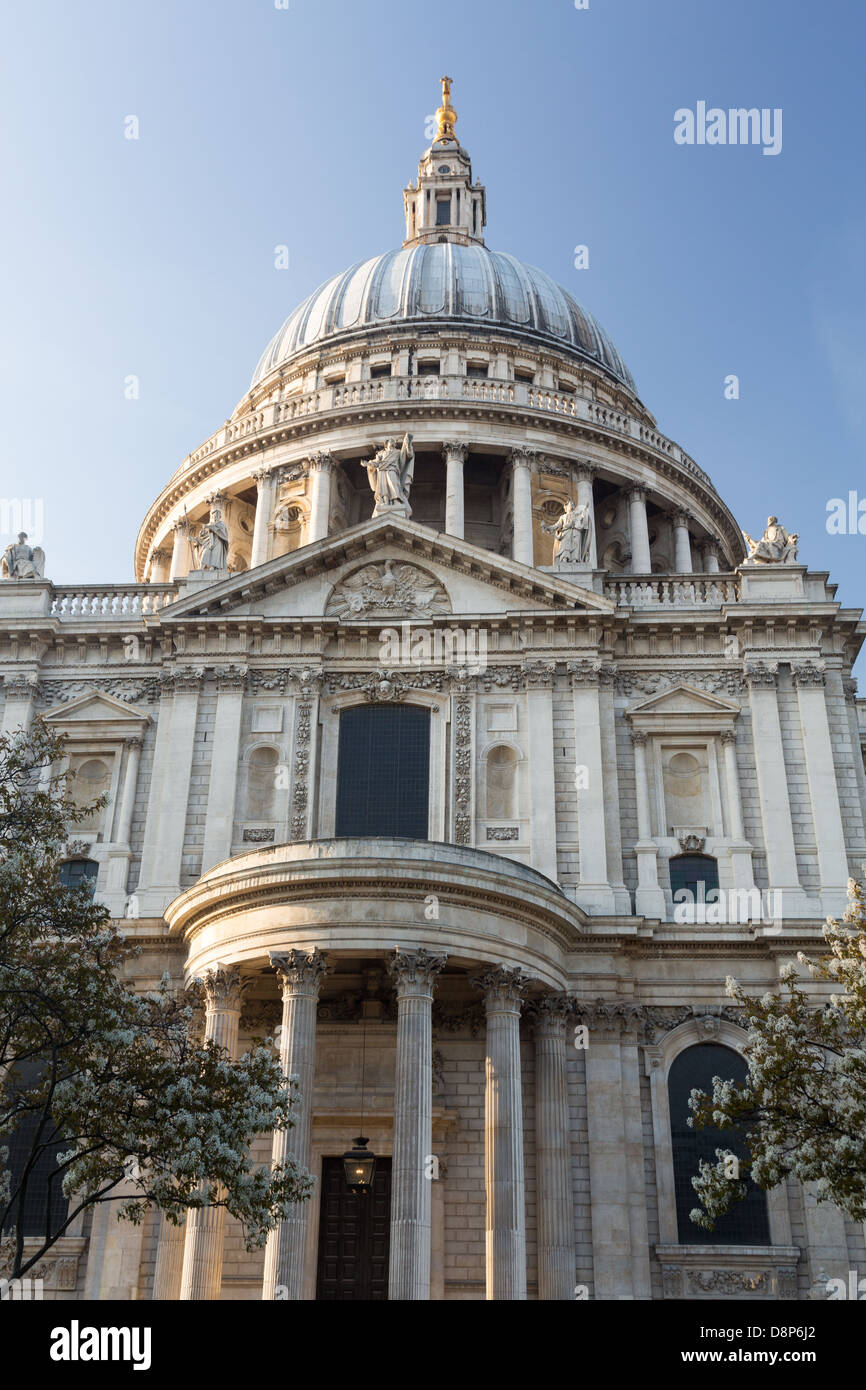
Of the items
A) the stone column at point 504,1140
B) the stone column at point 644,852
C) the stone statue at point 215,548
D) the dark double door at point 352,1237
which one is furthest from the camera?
the stone statue at point 215,548

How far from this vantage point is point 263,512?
50.4 m

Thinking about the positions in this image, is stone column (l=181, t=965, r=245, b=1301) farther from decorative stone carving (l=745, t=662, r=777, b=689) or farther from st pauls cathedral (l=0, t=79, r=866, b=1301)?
decorative stone carving (l=745, t=662, r=777, b=689)

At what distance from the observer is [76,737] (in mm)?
35219

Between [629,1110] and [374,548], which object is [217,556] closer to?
[374,548]

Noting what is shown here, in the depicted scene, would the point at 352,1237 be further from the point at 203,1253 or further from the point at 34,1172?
the point at 34,1172

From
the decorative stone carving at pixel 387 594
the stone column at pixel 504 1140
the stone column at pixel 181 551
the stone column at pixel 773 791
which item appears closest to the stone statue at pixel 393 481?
the decorative stone carving at pixel 387 594

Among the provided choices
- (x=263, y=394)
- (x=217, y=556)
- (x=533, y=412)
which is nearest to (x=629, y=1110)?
(x=217, y=556)

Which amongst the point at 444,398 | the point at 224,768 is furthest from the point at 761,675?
the point at 444,398

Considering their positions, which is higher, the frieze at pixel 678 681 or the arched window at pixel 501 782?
the frieze at pixel 678 681

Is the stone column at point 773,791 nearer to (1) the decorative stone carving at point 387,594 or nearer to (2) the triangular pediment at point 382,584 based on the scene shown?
(2) the triangular pediment at point 382,584

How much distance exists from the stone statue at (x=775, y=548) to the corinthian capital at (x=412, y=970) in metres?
15.5

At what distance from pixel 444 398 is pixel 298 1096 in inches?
1200

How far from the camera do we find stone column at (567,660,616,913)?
31.7 meters

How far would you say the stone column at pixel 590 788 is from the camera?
31.7m
